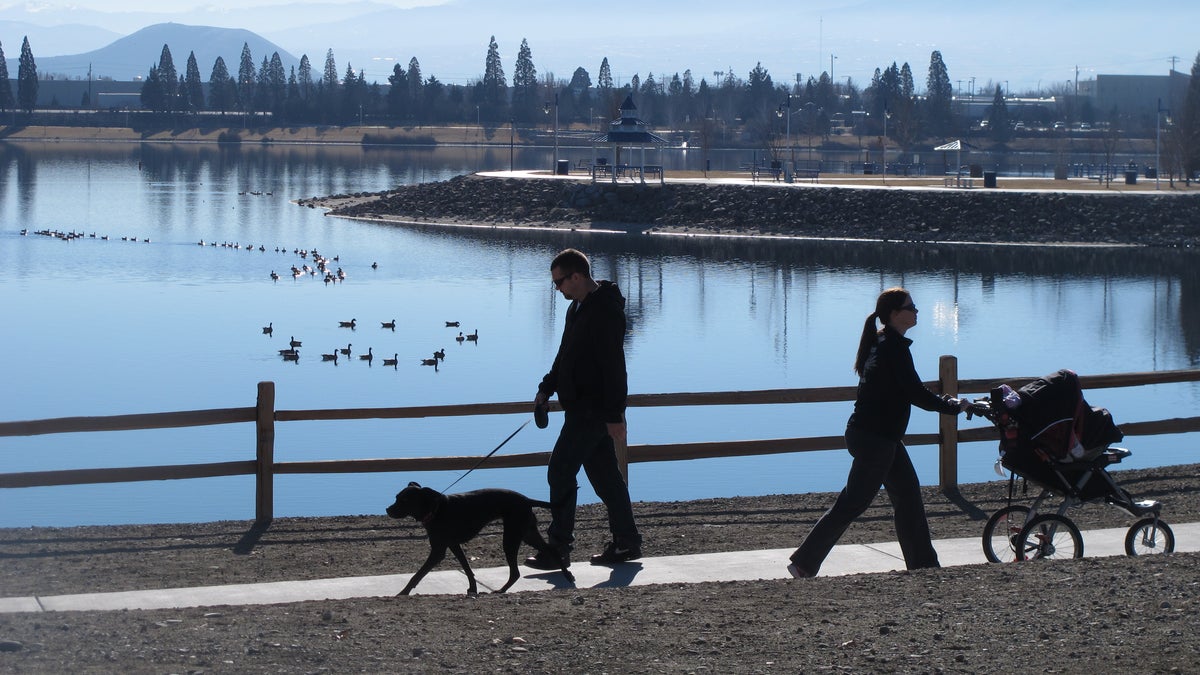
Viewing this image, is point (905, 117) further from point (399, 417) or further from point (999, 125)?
point (399, 417)

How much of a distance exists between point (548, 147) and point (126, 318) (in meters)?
145

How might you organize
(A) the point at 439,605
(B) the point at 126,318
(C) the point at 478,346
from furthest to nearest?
(B) the point at 126,318 → (C) the point at 478,346 → (A) the point at 439,605

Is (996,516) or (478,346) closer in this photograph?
(996,516)

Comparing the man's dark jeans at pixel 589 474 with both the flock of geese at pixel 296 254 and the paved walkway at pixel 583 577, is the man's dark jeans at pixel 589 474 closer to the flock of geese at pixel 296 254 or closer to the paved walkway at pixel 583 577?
the paved walkway at pixel 583 577

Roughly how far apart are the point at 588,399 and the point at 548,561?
3.26ft

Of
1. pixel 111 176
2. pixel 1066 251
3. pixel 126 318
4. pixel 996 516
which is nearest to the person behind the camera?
pixel 996 516

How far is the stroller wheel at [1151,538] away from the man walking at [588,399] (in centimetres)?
303

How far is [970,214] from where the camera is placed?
205ft

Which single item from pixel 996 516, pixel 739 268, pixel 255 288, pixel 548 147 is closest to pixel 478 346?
pixel 255 288

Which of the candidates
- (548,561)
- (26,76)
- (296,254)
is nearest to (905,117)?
(296,254)

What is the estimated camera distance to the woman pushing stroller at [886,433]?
8391mm

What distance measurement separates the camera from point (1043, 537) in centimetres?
901

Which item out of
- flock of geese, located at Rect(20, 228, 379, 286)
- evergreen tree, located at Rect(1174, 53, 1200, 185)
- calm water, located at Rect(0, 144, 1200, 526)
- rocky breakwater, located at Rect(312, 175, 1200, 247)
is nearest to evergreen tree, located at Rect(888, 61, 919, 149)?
evergreen tree, located at Rect(1174, 53, 1200, 185)

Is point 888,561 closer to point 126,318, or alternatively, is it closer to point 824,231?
point 126,318
